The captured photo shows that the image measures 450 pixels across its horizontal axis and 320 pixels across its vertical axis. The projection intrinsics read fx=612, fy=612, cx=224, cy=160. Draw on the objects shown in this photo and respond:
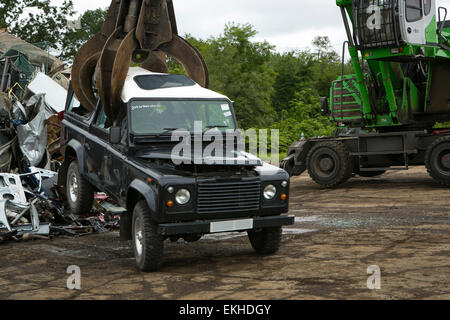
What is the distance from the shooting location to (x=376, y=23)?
14.4 m

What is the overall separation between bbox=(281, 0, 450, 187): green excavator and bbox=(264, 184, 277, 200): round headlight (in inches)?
309

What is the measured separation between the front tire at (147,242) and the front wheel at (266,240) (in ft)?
5.17

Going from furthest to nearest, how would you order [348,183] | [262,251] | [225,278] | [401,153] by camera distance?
1. [348,183]
2. [401,153]
3. [262,251]
4. [225,278]

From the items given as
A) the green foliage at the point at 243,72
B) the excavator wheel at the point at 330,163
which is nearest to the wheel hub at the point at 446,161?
the excavator wheel at the point at 330,163

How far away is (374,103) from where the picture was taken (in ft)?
54.3

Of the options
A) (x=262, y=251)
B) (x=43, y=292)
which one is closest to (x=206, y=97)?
(x=262, y=251)

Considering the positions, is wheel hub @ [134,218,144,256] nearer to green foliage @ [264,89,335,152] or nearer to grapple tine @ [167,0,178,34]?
grapple tine @ [167,0,178,34]

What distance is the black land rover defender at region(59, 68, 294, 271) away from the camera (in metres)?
7.18

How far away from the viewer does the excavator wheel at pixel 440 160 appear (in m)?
14.9

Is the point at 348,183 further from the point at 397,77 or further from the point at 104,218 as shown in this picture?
the point at 104,218

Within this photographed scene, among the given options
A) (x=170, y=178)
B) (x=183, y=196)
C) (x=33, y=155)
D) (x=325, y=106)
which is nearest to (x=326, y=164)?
(x=325, y=106)

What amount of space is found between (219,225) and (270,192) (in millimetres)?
829

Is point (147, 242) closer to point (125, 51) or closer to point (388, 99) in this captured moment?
point (125, 51)

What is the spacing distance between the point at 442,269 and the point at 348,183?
1101 cm
